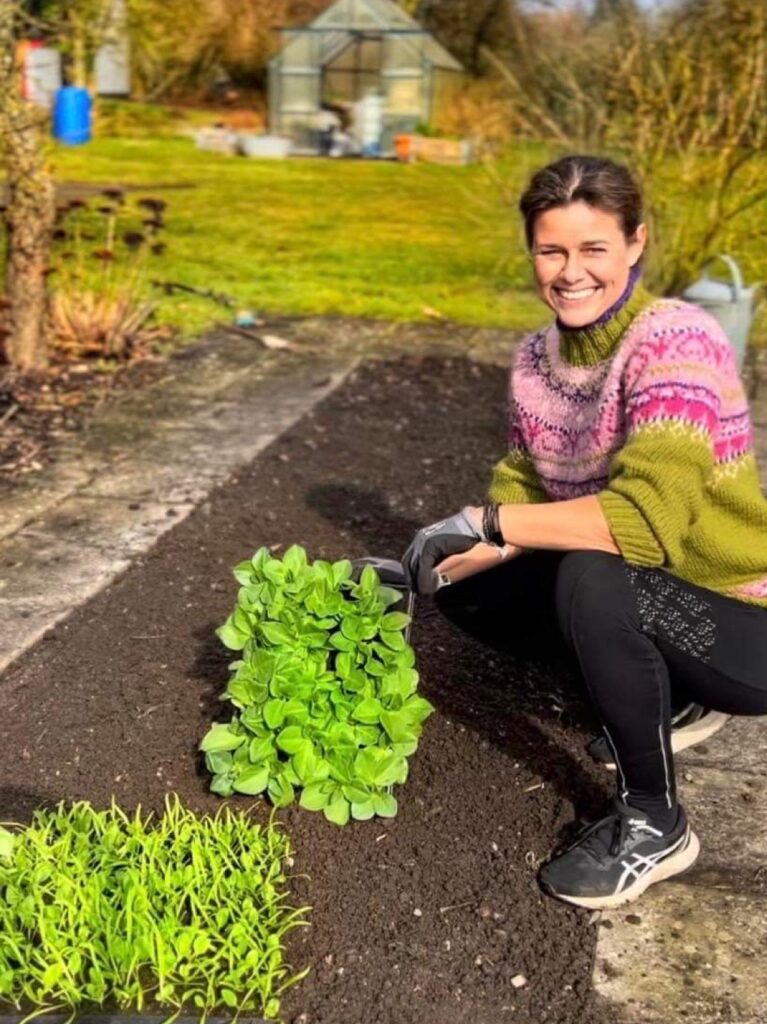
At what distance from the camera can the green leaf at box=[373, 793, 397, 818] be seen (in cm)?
281

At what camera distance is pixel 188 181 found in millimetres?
17406

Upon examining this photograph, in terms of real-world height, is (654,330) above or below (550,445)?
above

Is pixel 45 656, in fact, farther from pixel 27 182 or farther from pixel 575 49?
pixel 575 49

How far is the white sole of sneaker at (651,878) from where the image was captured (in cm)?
259

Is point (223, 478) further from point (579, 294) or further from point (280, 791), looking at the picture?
point (579, 294)

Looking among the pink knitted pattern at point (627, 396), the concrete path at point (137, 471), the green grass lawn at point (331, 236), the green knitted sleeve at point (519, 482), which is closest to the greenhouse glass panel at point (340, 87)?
the green grass lawn at point (331, 236)

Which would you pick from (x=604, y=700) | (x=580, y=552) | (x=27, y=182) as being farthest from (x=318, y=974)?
(x=27, y=182)

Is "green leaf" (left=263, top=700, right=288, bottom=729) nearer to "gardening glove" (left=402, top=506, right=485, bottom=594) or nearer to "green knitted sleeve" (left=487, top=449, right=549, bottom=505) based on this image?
"gardening glove" (left=402, top=506, right=485, bottom=594)

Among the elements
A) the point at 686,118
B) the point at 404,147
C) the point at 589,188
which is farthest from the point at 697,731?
the point at 404,147

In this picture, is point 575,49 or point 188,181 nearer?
point 575,49

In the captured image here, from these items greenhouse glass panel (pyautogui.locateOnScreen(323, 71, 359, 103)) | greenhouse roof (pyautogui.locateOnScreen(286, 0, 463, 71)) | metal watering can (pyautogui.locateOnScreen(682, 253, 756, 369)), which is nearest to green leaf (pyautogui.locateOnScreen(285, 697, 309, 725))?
metal watering can (pyautogui.locateOnScreen(682, 253, 756, 369))

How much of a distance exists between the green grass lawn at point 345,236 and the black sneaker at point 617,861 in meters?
5.69

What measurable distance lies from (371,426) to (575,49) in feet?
14.2

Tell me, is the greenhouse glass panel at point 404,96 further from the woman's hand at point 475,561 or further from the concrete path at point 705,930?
the concrete path at point 705,930
